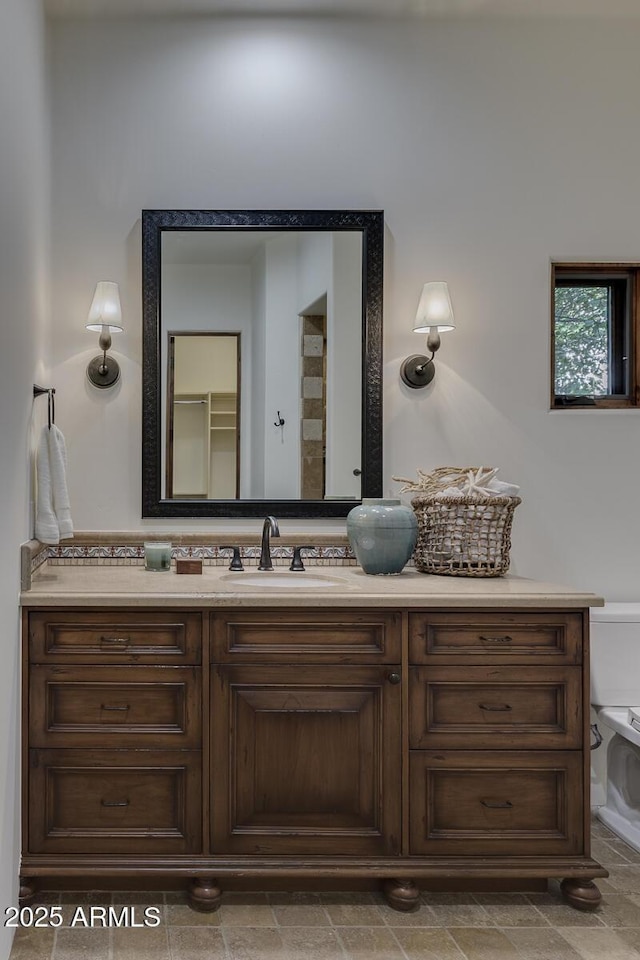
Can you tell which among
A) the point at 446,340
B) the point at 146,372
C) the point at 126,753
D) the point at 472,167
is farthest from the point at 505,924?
the point at 472,167

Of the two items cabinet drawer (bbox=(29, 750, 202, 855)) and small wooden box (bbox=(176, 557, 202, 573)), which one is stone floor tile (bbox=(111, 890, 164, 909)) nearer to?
cabinet drawer (bbox=(29, 750, 202, 855))

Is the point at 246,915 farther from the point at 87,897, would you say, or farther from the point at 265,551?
the point at 265,551

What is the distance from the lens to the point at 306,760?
1834 millimetres

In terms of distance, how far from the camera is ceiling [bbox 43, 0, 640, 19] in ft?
7.70

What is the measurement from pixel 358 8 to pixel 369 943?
2787 millimetres

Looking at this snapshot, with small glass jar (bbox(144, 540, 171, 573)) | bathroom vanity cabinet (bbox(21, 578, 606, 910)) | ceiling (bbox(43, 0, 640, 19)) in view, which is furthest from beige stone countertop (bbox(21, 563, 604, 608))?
ceiling (bbox(43, 0, 640, 19))

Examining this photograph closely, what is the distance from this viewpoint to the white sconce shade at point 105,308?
7.50 feet

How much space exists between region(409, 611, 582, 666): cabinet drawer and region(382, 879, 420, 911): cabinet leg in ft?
1.90

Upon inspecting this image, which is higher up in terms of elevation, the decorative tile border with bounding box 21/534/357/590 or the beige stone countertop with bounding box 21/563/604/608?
the decorative tile border with bounding box 21/534/357/590

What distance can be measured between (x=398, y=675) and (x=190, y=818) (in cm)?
65

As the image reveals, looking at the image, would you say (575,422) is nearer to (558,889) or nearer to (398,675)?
(398,675)

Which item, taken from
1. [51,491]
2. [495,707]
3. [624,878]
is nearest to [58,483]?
[51,491]

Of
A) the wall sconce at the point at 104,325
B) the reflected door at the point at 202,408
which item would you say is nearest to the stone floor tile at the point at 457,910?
the reflected door at the point at 202,408

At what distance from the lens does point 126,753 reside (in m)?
1.82
